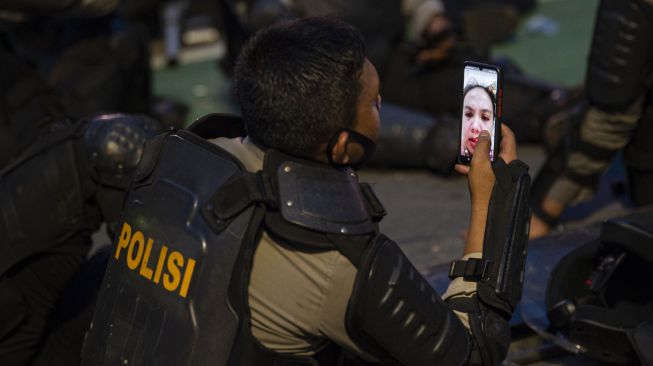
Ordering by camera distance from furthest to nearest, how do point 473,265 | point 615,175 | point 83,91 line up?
point 83,91
point 615,175
point 473,265

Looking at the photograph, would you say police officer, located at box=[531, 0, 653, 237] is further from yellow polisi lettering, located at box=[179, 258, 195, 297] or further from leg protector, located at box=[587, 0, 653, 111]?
yellow polisi lettering, located at box=[179, 258, 195, 297]

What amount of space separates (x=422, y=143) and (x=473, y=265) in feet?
10.2

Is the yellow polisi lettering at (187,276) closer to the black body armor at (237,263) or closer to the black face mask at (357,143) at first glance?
the black body armor at (237,263)

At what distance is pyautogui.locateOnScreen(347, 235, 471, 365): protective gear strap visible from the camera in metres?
2.10

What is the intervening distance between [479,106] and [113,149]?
1.11 meters

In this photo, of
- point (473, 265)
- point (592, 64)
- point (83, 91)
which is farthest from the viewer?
point (83, 91)

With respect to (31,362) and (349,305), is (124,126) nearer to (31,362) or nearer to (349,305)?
(31,362)

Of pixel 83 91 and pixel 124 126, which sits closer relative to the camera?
pixel 124 126

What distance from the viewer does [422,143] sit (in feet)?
18.0

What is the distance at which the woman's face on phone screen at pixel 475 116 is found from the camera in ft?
8.06

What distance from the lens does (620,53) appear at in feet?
12.3

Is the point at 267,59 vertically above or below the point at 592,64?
above

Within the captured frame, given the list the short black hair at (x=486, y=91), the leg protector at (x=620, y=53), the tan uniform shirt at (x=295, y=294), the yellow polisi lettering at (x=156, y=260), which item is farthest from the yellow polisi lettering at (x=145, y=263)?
the leg protector at (x=620, y=53)

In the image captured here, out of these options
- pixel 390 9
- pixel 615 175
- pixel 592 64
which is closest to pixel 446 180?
pixel 615 175
